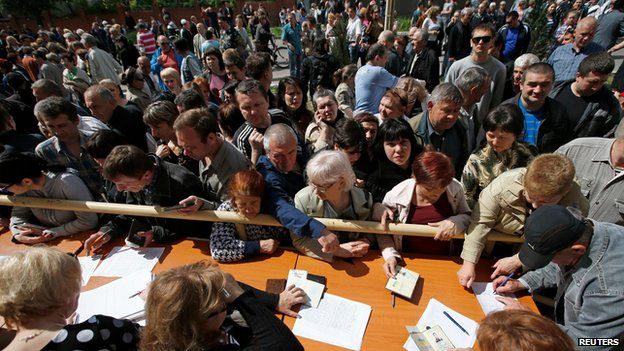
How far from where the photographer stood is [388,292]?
2.20 metres

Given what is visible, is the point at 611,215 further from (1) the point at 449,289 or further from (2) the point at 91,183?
(2) the point at 91,183

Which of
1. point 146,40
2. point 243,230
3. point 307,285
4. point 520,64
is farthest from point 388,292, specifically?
point 146,40

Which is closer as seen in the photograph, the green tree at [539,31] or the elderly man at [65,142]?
the elderly man at [65,142]

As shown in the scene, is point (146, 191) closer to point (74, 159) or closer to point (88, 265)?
point (88, 265)

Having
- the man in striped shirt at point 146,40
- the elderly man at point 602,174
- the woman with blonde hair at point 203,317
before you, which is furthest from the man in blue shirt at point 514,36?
the man in striped shirt at point 146,40

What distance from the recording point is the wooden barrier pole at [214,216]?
2.33 metres

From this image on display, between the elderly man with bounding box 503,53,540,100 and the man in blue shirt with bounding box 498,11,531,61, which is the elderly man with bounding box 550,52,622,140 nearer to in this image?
the elderly man with bounding box 503,53,540,100

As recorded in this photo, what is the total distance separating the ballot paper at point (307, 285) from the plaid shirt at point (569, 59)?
483 cm

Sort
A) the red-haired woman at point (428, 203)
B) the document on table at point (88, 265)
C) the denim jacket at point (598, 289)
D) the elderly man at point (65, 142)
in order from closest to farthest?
1. the denim jacket at point (598, 289)
2. the red-haired woman at point (428, 203)
3. the document on table at point (88, 265)
4. the elderly man at point (65, 142)

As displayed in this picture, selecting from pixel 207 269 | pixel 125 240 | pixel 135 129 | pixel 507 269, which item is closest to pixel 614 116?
pixel 507 269

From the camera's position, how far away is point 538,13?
8.60 m

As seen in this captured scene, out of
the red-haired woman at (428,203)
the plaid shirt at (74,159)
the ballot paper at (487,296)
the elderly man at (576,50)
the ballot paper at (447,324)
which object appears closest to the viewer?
the ballot paper at (447,324)

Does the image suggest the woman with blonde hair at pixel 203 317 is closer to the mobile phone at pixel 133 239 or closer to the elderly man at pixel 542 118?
the mobile phone at pixel 133 239

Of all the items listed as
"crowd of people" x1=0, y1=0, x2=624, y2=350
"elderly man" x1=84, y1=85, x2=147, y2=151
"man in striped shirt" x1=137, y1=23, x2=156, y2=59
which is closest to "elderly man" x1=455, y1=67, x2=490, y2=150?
"crowd of people" x1=0, y1=0, x2=624, y2=350
